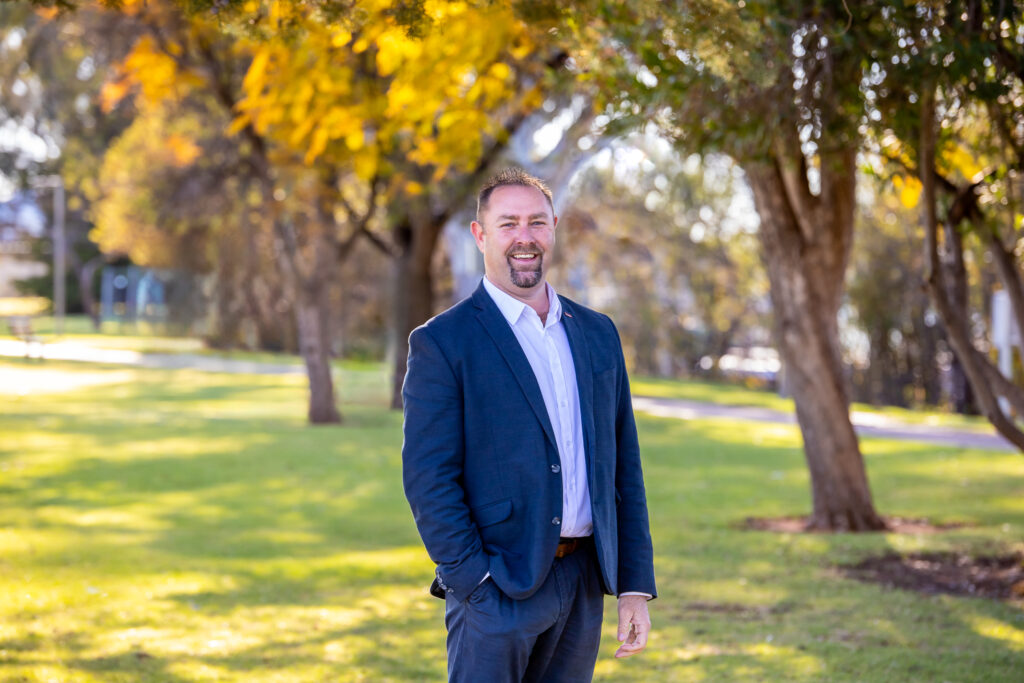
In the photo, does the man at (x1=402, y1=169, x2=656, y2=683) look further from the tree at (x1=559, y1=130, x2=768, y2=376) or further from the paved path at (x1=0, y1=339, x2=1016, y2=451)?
the tree at (x1=559, y1=130, x2=768, y2=376)

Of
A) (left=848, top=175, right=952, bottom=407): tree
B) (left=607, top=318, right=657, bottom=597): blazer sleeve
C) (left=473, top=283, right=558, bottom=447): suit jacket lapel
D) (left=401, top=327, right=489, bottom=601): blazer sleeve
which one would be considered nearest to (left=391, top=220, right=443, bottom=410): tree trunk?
(left=848, top=175, right=952, bottom=407): tree

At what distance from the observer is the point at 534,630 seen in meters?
3.63

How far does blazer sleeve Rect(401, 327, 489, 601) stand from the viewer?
11.7ft

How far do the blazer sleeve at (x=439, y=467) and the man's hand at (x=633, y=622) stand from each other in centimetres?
57

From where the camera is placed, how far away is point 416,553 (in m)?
10.1

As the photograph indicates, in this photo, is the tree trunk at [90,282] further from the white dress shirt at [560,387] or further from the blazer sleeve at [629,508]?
the white dress shirt at [560,387]

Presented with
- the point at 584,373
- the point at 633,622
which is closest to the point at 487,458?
the point at 584,373

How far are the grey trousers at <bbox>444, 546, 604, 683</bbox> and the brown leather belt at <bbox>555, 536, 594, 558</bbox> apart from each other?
15 mm

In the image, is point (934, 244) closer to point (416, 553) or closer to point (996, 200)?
point (996, 200)

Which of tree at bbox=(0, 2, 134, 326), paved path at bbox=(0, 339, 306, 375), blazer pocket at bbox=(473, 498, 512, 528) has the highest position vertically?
tree at bbox=(0, 2, 134, 326)

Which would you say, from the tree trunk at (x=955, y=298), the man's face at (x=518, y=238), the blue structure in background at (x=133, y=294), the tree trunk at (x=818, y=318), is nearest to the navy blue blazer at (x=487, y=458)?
the man's face at (x=518, y=238)

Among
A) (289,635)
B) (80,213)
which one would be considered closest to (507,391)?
(289,635)

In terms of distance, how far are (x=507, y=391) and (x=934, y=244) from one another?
523 cm

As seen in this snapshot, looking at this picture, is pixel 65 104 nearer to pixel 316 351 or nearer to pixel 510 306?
pixel 316 351
